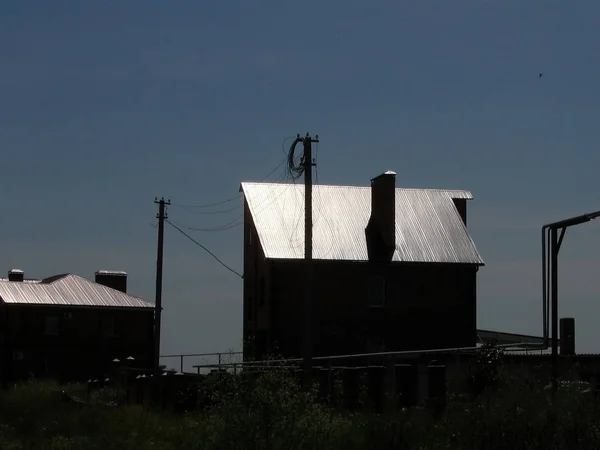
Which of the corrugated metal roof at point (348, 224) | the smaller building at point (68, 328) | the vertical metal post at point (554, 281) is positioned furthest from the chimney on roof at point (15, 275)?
the vertical metal post at point (554, 281)

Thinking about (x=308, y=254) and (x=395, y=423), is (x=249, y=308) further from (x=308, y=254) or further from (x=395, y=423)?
(x=395, y=423)

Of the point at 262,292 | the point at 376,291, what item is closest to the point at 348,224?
the point at 376,291

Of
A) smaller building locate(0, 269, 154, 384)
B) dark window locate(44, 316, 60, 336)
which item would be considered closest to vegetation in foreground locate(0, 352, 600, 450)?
smaller building locate(0, 269, 154, 384)

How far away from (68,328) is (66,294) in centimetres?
206

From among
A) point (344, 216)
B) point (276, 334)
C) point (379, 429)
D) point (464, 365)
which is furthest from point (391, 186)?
point (379, 429)

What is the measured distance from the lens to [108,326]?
5294cm


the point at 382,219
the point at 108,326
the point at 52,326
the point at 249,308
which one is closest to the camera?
the point at 382,219

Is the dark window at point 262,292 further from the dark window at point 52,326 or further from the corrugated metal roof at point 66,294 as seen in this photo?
the dark window at point 52,326

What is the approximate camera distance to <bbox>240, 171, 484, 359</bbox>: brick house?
1517 inches

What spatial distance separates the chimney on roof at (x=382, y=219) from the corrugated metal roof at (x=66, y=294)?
17323 millimetres

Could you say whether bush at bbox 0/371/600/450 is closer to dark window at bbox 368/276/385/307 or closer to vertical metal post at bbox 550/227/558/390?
vertical metal post at bbox 550/227/558/390

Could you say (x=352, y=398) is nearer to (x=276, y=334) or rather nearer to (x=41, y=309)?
(x=276, y=334)

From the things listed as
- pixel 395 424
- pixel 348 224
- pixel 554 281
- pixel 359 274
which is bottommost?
pixel 395 424

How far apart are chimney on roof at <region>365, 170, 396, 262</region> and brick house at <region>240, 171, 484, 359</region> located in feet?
0.14
